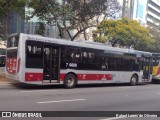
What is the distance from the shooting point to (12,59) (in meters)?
16.5

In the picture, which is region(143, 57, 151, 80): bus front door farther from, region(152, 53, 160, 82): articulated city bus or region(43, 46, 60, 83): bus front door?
region(43, 46, 60, 83): bus front door

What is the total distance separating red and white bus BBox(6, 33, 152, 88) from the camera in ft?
51.8

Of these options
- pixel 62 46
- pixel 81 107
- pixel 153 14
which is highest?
pixel 153 14

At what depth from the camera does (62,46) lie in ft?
57.2

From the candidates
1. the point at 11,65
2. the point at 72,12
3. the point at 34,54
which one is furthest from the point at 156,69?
the point at 11,65

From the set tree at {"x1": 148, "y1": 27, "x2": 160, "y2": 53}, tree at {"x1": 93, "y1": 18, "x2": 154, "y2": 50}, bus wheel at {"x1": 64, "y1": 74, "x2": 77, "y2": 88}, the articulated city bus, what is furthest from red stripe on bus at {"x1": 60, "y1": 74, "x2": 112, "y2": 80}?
tree at {"x1": 148, "y1": 27, "x2": 160, "y2": 53}

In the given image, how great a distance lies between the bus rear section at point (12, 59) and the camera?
15914mm

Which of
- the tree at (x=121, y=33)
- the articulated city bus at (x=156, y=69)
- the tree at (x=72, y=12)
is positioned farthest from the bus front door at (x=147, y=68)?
the tree at (x=121, y=33)

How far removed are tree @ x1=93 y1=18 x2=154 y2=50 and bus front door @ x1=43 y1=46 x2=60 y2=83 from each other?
19429mm

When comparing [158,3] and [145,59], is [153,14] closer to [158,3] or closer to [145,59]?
[158,3]

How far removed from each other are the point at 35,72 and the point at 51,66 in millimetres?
1192

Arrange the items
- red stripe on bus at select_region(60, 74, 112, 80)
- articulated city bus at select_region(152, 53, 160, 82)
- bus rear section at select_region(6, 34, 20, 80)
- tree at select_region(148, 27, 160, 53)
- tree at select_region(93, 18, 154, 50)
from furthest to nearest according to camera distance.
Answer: tree at select_region(148, 27, 160, 53), tree at select_region(93, 18, 154, 50), articulated city bus at select_region(152, 53, 160, 82), red stripe on bus at select_region(60, 74, 112, 80), bus rear section at select_region(6, 34, 20, 80)

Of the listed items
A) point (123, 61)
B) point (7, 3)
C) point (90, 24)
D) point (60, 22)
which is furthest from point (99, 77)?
point (90, 24)

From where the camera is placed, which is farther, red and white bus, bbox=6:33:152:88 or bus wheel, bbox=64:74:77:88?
bus wheel, bbox=64:74:77:88
